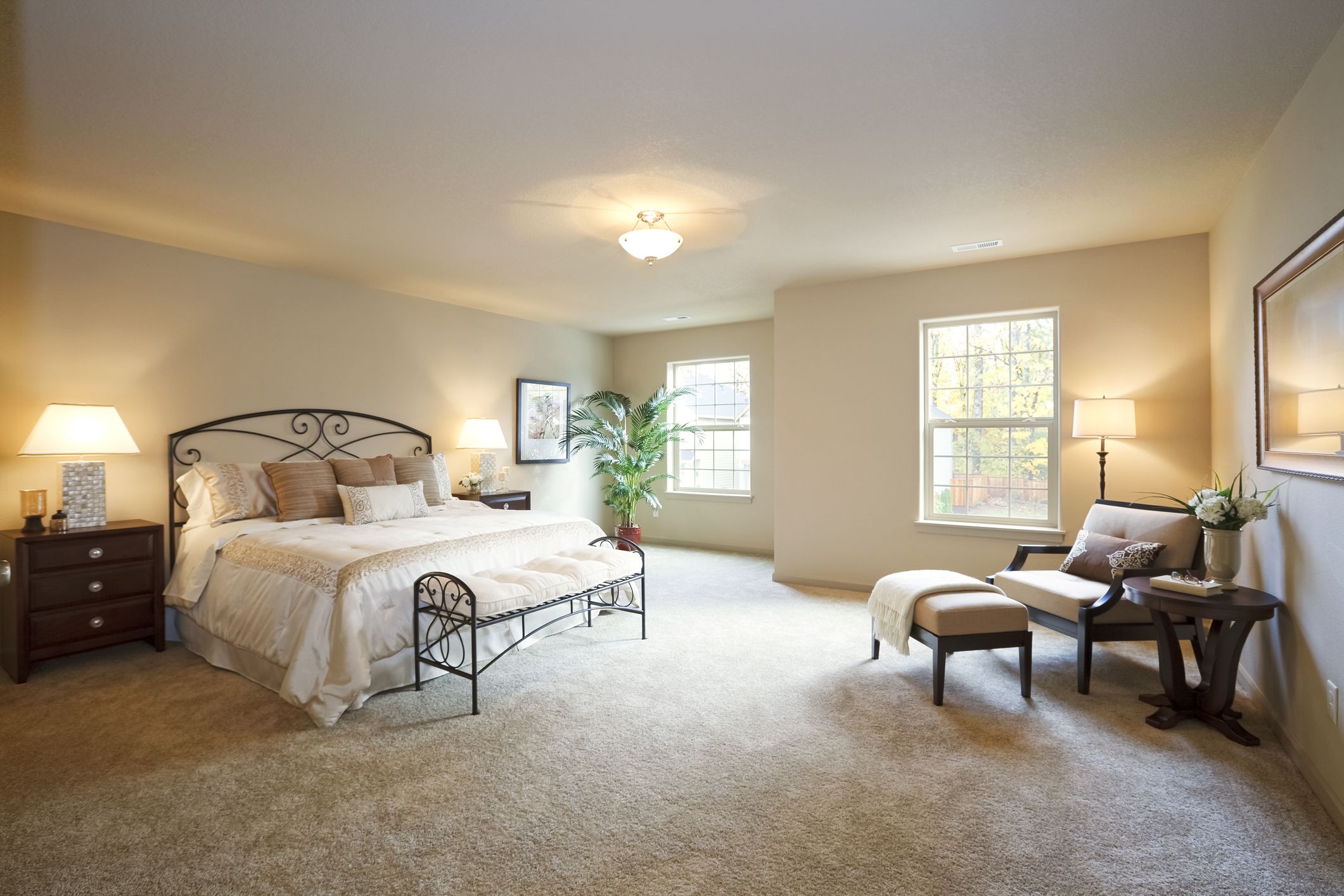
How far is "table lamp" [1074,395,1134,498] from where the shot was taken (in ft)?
13.5

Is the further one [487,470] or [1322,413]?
[487,470]

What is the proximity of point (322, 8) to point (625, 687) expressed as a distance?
2.92m

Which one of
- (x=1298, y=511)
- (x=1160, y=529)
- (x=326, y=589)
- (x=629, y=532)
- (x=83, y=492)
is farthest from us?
(x=629, y=532)

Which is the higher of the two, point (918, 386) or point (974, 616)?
point (918, 386)

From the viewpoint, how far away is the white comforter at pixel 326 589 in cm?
296

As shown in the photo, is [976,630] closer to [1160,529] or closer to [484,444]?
[1160,529]

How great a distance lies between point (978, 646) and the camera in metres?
3.09

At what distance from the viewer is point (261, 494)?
4.30 meters

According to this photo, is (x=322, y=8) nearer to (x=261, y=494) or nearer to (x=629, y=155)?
(x=629, y=155)

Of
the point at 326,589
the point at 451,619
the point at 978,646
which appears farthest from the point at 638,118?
the point at 978,646

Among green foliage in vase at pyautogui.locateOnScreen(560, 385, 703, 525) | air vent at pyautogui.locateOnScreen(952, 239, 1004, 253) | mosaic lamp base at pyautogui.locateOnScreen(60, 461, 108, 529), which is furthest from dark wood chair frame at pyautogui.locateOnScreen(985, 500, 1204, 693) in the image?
mosaic lamp base at pyautogui.locateOnScreen(60, 461, 108, 529)

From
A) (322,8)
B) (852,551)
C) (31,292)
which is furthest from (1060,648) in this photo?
(31,292)

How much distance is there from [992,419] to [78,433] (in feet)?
18.7

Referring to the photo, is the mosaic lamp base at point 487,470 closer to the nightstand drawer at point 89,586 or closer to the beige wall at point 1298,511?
the nightstand drawer at point 89,586
